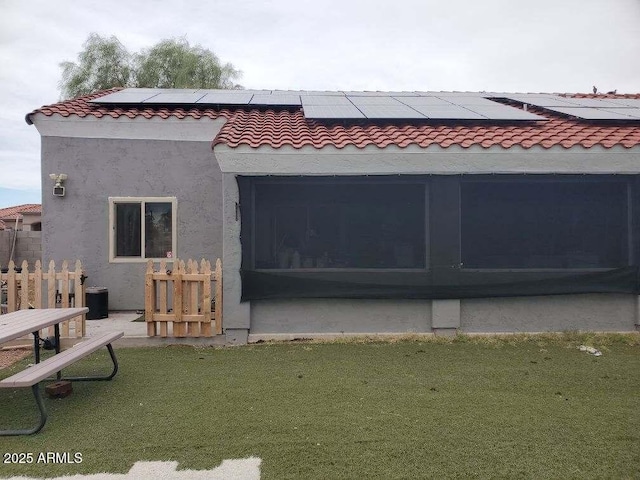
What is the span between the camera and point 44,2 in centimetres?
1105

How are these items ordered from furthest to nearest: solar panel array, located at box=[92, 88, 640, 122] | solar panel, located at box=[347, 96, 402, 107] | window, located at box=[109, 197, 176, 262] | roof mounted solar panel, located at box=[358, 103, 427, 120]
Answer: solar panel, located at box=[347, 96, 402, 107]
window, located at box=[109, 197, 176, 262]
solar panel array, located at box=[92, 88, 640, 122]
roof mounted solar panel, located at box=[358, 103, 427, 120]

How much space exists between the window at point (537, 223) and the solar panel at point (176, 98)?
618cm

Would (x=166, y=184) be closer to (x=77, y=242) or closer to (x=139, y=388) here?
(x=77, y=242)

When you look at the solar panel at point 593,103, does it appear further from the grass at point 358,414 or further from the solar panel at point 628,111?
the grass at point 358,414

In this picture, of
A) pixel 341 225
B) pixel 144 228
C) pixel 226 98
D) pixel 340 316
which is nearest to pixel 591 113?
pixel 341 225

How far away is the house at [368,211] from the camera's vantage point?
7.05 metres

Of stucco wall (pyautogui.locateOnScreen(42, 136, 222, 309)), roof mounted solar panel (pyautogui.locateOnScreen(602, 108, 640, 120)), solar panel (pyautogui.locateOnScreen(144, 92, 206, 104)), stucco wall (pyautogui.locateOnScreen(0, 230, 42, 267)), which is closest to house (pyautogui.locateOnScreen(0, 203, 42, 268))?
stucco wall (pyautogui.locateOnScreen(0, 230, 42, 267))

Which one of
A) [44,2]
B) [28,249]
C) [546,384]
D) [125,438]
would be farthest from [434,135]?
[28,249]

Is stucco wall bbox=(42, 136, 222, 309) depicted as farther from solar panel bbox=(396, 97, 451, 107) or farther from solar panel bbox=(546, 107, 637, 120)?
solar panel bbox=(546, 107, 637, 120)

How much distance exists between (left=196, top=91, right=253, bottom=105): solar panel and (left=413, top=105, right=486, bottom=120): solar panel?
3805mm

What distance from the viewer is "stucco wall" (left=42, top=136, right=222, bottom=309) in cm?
933

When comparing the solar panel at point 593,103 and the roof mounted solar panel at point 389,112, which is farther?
the solar panel at point 593,103

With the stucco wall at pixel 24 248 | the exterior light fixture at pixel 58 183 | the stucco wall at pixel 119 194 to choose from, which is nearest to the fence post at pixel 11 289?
the stucco wall at pixel 119 194

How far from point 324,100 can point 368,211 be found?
376 centimetres
